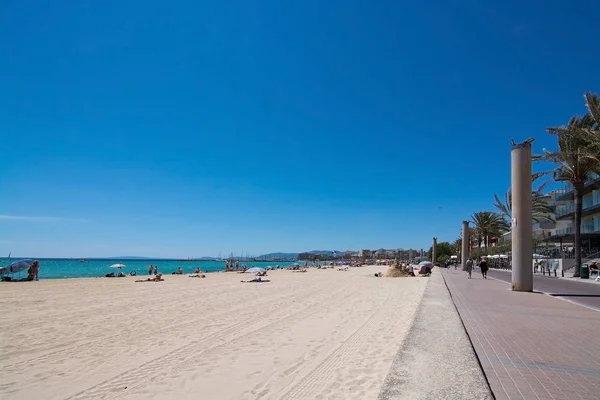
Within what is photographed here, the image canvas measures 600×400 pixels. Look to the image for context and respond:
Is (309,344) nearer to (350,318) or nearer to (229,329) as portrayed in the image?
(229,329)

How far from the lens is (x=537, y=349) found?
617cm

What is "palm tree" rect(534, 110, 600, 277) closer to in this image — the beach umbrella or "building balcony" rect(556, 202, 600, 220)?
"building balcony" rect(556, 202, 600, 220)

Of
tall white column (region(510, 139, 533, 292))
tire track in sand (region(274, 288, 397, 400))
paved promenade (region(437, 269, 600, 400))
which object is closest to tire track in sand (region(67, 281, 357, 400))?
tire track in sand (region(274, 288, 397, 400))

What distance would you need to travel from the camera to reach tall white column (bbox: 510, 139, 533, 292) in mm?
15812

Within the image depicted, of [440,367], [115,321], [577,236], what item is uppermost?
[577,236]

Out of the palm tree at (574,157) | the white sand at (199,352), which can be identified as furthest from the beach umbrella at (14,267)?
the palm tree at (574,157)

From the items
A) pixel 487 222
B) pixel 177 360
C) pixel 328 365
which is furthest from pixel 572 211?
pixel 177 360

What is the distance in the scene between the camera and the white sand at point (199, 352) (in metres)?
4.80

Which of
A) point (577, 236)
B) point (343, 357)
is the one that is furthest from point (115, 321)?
point (577, 236)

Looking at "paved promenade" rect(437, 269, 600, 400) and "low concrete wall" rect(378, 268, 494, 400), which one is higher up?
"low concrete wall" rect(378, 268, 494, 400)

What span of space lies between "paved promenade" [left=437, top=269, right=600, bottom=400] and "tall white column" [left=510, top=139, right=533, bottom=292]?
483 centimetres

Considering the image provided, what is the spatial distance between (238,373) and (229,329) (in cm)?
336

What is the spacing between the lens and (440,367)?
4.80 m

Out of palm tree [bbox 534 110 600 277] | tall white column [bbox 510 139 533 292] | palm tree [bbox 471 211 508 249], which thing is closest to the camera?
tall white column [bbox 510 139 533 292]
